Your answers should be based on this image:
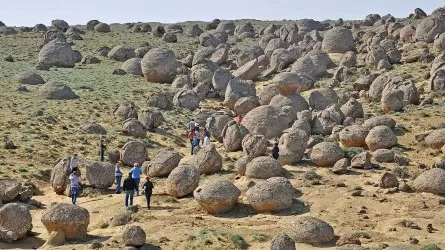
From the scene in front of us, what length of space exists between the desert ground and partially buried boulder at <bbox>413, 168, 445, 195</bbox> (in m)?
0.34

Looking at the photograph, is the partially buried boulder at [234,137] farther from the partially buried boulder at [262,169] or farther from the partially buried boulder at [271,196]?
the partially buried boulder at [271,196]

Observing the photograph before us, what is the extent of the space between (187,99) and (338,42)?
27.8 metres

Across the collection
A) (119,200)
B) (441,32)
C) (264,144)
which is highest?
(441,32)

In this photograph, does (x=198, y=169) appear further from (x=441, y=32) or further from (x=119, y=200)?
(x=441, y=32)

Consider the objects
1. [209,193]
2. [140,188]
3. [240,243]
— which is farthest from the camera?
[140,188]

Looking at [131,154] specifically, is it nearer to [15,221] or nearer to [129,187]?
[129,187]

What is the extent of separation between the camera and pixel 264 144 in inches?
1453

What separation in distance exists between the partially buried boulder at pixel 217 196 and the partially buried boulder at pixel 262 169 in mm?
3431

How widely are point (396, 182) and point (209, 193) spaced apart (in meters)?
9.34

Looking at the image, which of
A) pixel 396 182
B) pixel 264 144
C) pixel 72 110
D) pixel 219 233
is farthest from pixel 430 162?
pixel 72 110

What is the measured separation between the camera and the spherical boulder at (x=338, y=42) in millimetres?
76688

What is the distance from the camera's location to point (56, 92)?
55.9 metres

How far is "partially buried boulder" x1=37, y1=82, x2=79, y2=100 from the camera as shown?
55.7 m

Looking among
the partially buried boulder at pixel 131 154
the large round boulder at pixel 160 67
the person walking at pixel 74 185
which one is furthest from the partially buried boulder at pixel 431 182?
the large round boulder at pixel 160 67
